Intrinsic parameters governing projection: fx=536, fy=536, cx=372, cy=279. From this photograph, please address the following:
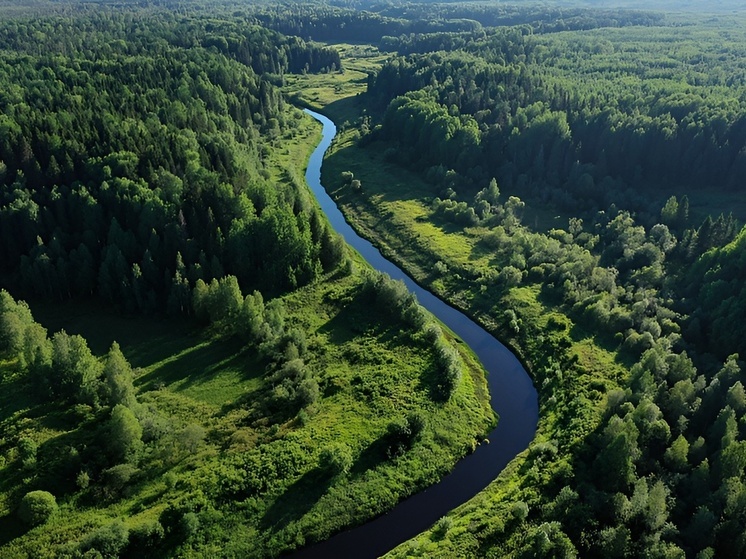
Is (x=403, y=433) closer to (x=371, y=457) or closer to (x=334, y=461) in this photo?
(x=371, y=457)

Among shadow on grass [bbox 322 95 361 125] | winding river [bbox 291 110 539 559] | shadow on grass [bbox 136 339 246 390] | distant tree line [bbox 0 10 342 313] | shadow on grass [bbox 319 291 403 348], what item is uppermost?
shadow on grass [bbox 322 95 361 125]

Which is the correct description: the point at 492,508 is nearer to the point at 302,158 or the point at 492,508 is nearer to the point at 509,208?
the point at 509,208

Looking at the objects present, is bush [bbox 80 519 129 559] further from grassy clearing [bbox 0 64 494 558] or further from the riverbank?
the riverbank

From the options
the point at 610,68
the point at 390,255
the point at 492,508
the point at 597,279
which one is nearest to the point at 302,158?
the point at 390,255

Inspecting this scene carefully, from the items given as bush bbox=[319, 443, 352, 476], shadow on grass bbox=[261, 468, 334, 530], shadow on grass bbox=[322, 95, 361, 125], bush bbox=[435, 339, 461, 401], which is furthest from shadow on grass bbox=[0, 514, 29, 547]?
shadow on grass bbox=[322, 95, 361, 125]

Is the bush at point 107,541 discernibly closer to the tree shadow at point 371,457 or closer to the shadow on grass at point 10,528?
the shadow on grass at point 10,528

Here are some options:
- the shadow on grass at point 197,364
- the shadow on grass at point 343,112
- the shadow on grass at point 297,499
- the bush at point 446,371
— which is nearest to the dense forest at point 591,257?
the shadow on grass at point 343,112
